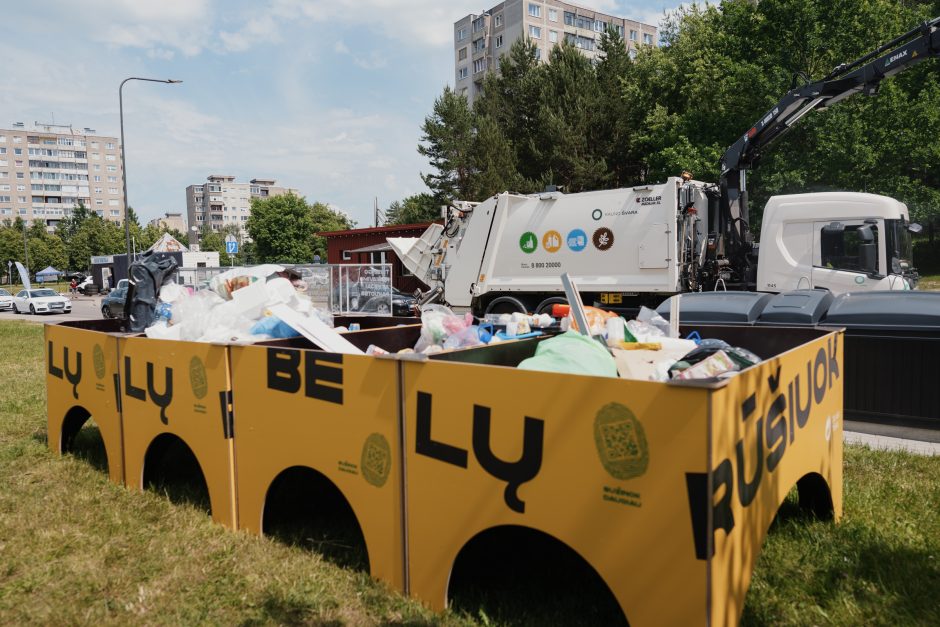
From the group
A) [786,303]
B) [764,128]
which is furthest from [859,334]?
[764,128]

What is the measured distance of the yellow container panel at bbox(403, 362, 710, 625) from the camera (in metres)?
1.95

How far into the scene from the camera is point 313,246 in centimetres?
6316

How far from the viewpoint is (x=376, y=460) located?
9.20ft

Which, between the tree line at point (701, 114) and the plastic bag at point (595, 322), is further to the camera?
the tree line at point (701, 114)

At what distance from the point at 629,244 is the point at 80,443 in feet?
27.6

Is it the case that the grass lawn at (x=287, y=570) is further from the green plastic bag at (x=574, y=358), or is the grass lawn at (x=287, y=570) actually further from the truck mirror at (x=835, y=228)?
the truck mirror at (x=835, y=228)

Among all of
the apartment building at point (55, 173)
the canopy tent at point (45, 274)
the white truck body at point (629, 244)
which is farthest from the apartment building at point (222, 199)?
the white truck body at point (629, 244)

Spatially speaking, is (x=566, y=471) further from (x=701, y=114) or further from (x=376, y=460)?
(x=701, y=114)

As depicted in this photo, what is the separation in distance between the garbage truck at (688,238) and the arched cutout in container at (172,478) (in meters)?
8.03

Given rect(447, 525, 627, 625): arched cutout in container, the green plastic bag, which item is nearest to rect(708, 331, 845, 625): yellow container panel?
the green plastic bag

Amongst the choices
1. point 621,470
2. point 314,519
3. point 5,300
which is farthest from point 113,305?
point 621,470

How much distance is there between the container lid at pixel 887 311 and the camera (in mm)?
5180

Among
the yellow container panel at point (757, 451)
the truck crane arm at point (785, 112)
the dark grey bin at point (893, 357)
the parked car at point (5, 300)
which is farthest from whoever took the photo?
the parked car at point (5, 300)

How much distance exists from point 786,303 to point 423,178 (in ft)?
104
